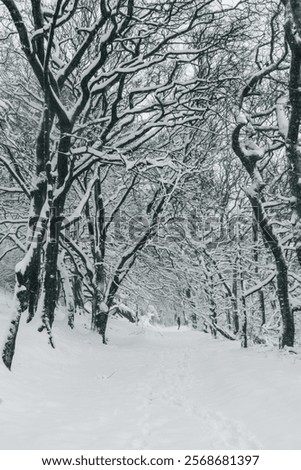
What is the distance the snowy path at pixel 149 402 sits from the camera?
4.42 meters

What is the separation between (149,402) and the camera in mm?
6336

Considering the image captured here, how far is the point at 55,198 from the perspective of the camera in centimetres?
1029

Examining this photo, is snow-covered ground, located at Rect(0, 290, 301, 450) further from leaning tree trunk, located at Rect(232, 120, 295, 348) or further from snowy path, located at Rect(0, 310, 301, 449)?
leaning tree trunk, located at Rect(232, 120, 295, 348)

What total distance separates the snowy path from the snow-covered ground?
0.04 feet

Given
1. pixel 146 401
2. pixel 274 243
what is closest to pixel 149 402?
pixel 146 401

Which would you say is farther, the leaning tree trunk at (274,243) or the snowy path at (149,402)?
the leaning tree trunk at (274,243)

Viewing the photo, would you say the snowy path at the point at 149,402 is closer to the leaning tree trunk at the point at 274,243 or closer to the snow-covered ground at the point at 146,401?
the snow-covered ground at the point at 146,401

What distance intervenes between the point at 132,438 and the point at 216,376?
162 inches

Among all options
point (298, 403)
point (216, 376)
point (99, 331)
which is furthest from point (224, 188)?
point (298, 403)

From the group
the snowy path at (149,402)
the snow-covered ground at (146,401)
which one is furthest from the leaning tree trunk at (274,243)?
the snow-covered ground at (146,401)

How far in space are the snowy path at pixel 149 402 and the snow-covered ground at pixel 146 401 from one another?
1cm

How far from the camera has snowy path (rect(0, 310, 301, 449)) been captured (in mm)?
4418

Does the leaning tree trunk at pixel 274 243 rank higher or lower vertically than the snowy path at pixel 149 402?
higher

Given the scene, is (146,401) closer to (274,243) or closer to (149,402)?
(149,402)
